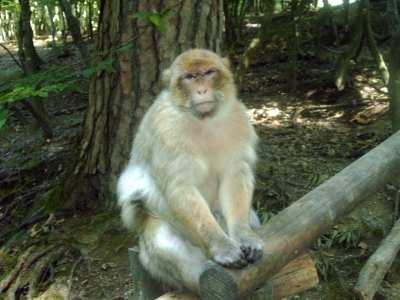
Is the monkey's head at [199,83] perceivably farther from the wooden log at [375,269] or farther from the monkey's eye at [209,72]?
the wooden log at [375,269]

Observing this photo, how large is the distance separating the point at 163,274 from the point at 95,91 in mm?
2250

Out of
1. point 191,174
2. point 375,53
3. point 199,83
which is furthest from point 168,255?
point 375,53

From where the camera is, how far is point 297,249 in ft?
8.16

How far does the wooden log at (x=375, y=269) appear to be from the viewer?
153 inches

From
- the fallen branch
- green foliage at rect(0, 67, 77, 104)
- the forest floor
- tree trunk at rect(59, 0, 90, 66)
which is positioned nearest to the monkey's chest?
the fallen branch

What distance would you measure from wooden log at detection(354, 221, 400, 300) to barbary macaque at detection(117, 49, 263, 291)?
111cm

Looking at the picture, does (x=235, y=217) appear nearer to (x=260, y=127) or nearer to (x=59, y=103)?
(x=260, y=127)

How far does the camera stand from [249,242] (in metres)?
2.57

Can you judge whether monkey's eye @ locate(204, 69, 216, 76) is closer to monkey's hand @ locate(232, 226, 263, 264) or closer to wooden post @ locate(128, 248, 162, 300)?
monkey's hand @ locate(232, 226, 263, 264)

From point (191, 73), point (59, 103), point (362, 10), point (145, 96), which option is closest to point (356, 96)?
point (362, 10)

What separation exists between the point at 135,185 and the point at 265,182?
7.21 ft

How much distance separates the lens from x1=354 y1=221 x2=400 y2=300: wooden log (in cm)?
388

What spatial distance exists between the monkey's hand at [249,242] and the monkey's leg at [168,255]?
0.74 feet

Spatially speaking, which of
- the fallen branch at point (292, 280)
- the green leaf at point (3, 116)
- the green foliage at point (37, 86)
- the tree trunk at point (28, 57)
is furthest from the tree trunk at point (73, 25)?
the fallen branch at point (292, 280)
